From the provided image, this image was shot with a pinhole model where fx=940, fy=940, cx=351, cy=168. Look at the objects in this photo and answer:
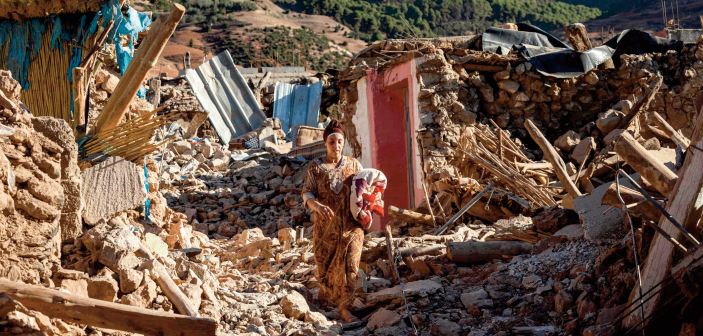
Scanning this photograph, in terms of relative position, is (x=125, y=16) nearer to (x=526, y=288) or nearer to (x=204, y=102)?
(x=526, y=288)

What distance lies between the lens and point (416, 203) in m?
→ 12.3

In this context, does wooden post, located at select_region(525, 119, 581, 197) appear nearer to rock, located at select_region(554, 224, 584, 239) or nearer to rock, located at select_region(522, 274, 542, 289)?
rock, located at select_region(554, 224, 584, 239)

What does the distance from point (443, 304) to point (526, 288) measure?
62 cm

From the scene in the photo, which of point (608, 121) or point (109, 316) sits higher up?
point (608, 121)

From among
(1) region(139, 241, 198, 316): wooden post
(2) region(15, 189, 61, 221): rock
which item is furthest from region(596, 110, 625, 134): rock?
(2) region(15, 189, 61, 221): rock

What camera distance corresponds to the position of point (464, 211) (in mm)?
9625

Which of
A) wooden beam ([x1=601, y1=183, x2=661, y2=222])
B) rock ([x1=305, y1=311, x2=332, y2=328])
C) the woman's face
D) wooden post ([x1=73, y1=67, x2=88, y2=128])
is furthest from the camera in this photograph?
the woman's face

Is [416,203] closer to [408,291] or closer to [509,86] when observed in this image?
[509,86]

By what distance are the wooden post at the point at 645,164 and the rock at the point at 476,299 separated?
146 centimetres

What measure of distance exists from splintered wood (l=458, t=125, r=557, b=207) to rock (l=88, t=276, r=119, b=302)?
536cm

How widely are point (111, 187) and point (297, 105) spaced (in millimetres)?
16253

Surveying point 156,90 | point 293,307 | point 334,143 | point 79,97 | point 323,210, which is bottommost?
point 293,307

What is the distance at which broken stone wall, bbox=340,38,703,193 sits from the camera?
11750mm

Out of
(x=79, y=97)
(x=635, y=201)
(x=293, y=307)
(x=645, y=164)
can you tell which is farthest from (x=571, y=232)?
(x=79, y=97)
